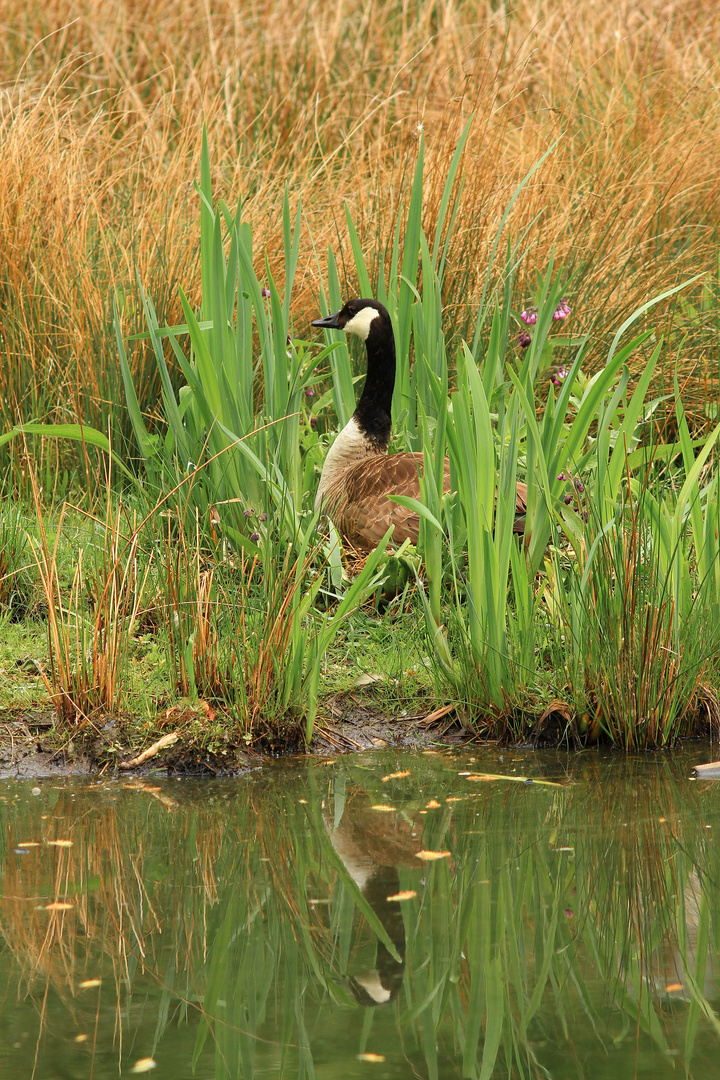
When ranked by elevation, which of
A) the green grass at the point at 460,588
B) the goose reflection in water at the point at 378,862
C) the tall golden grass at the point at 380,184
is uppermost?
the tall golden grass at the point at 380,184

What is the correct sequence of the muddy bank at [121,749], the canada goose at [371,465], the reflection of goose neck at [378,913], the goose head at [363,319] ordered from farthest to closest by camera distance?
the goose head at [363,319]
the canada goose at [371,465]
the muddy bank at [121,749]
the reflection of goose neck at [378,913]

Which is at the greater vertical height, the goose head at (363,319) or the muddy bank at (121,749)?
the goose head at (363,319)

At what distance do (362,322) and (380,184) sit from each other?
191 centimetres

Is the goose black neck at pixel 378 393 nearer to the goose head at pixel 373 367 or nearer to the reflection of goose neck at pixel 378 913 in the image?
Result: the goose head at pixel 373 367

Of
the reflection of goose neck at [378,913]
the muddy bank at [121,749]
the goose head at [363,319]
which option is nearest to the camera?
the reflection of goose neck at [378,913]

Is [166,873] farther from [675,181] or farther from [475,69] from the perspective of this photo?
[475,69]

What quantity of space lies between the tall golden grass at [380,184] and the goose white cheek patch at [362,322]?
64 centimetres

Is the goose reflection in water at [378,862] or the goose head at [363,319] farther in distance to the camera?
the goose head at [363,319]

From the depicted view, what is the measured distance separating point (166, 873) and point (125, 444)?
10.4ft

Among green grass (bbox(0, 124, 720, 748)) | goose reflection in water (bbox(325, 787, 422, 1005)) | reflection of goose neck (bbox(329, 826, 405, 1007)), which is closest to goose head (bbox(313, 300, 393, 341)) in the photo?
green grass (bbox(0, 124, 720, 748))

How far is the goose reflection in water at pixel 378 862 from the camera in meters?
2.96

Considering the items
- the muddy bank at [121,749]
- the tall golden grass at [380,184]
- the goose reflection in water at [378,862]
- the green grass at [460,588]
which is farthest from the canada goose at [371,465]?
the goose reflection in water at [378,862]

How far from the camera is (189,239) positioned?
6746 millimetres

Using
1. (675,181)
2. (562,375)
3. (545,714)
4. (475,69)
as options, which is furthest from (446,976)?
(475,69)
